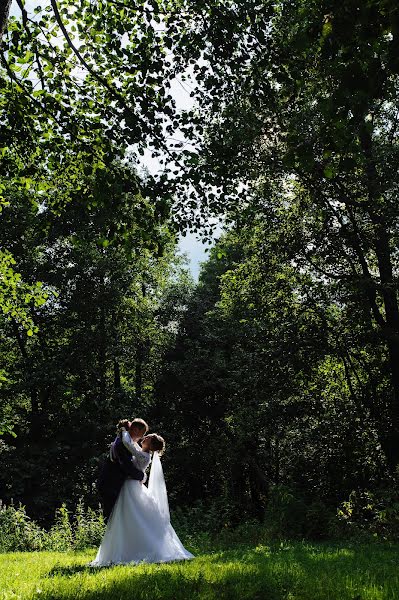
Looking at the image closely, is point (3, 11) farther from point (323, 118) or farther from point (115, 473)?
point (323, 118)

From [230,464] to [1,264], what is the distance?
15506mm

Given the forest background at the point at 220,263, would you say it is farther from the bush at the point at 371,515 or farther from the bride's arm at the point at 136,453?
the bride's arm at the point at 136,453

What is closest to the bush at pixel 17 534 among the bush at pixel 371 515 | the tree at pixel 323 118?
the bush at pixel 371 515

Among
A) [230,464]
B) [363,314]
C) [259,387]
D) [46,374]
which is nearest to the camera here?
[363,314]

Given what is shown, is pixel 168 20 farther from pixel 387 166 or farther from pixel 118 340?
pixel 118 340

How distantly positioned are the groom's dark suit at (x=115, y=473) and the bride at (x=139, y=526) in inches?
3.9

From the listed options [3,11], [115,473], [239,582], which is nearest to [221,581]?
[239,582]

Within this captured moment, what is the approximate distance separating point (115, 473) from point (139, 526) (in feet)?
3.06

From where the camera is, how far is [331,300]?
699 inches

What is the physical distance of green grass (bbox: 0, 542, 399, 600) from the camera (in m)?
5.39

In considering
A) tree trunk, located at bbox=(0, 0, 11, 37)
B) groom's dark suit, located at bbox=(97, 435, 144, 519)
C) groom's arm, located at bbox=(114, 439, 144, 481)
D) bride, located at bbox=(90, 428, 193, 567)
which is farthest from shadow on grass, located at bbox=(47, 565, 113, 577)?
tree trunk, located at bbox=(0, 0, 11, 37)

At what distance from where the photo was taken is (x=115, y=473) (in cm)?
942

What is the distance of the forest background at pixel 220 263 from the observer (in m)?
7.75

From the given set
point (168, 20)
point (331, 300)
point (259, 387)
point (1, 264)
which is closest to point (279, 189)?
point (331, 300)
